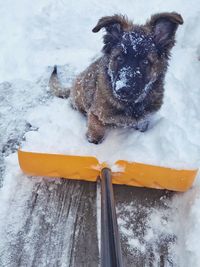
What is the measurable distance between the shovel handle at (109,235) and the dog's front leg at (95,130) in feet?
2.86

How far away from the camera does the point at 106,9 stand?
5.80 m

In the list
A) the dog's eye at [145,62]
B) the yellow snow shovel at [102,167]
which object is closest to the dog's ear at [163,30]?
the dog's eye at [145,62]

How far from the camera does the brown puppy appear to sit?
11.0ft

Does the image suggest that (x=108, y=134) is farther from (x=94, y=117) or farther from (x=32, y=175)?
(x=32, y=175)

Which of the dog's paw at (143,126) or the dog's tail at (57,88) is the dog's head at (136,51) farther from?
the dog's tail at (57,88)

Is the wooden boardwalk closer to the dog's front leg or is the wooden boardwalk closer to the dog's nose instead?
the dog's front leg

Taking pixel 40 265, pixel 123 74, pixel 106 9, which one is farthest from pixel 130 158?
pixel 106 9

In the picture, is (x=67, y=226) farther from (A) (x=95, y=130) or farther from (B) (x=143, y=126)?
(B) (x=143, y=126)

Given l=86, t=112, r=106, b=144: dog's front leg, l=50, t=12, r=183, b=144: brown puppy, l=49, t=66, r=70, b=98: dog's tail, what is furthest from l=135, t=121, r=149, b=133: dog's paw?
l=49, t=66, r=70, b=98: dog's tail

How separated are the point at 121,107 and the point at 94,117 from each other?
1.13ft

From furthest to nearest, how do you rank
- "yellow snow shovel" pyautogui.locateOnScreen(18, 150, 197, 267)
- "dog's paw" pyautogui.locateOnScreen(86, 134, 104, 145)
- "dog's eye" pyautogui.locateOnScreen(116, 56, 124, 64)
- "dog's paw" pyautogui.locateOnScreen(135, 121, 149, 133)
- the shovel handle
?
A: "dog's paw" pyautogui.locateOnScreen(135, 121, 149, 133)
"dog's paw" pyautogui.locateOnScreen(86, 134, 104, 145)
"yellow snow shovel" pyautogui.locateOnScreen(18, 150, 197, 267)
"dog's eye" pyautogui.locateOnScreen(116, 56, 124, 64)
the shovel handle

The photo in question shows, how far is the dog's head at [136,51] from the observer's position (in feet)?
10.9

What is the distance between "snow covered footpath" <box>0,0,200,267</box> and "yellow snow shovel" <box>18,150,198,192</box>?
0.45ft

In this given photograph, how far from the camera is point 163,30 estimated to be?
3439mm
